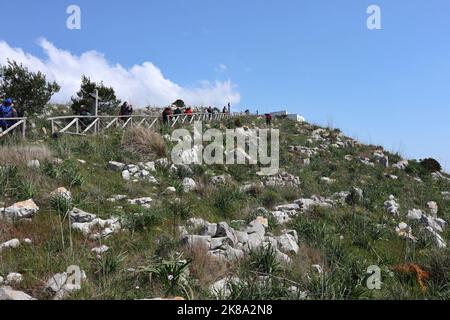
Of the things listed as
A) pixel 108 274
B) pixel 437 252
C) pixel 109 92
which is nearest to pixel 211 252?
pixel 108 274

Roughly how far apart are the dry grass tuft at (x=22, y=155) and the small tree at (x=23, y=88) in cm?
1127

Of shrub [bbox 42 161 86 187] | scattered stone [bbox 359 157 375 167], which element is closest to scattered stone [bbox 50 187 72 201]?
shrub [bbox 42 161 86 187]

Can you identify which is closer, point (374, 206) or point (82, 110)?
point (374, 206)

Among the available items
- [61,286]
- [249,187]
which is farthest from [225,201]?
[61,286]

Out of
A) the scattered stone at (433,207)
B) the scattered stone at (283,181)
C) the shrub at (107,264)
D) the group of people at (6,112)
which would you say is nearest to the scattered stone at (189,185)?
the scattered stone at (283,181)

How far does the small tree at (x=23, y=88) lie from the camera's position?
60.5 feet

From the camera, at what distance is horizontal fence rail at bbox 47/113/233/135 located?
13.4 m

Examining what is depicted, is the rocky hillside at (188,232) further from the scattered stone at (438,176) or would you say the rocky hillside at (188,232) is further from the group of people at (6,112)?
the scattered stone at (438,176)

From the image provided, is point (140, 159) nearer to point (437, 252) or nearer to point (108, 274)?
point (108, 274)

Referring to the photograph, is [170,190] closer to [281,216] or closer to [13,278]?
[281,216]

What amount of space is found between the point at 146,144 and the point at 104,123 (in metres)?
5.42

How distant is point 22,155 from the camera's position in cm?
786

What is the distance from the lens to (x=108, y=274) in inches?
155
